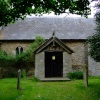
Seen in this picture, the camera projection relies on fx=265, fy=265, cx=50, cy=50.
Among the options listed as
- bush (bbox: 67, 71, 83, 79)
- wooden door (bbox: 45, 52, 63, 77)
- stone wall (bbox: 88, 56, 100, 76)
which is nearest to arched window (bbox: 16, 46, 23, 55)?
wooden door (bbox: 45, 52, 63, 77)

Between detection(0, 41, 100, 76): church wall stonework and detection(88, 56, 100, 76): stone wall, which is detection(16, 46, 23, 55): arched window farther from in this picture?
detection(88, 56, 100, 76): stone wall

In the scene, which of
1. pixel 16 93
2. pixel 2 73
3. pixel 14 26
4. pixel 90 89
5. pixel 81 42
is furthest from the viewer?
pixel 14 26

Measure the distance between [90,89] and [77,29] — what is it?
741 inches

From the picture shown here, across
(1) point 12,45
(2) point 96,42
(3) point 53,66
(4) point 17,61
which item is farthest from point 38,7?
(1) point 12,45

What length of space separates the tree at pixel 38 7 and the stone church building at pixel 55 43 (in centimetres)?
1452

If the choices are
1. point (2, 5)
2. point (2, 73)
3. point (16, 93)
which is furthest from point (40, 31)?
point (2, 5)

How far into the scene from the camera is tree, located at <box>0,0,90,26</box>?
43.4 feet

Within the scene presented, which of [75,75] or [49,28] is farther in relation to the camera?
[49,28]

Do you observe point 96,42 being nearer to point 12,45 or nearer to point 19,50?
point 19,50

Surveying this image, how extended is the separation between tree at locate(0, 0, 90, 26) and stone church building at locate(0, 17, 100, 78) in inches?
572

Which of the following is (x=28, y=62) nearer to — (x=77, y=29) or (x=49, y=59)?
(x=49, y=59)

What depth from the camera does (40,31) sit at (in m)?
36.6

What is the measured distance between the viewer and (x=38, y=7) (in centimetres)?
1506

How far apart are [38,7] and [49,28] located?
72.8ft
